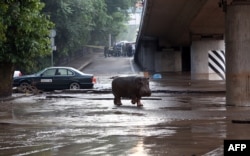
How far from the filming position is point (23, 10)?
1858cm

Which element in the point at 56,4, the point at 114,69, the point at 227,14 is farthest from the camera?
the point at 114,69

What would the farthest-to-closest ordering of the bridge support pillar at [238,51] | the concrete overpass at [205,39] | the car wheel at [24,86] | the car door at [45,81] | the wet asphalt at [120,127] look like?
1. the car door at [45,81]
2. the car wheel at [24,86]
3. the concrete overpass at [205,39]
4. the bridge support pillar at [238,51]
5. the wet asphalt at [120,127]

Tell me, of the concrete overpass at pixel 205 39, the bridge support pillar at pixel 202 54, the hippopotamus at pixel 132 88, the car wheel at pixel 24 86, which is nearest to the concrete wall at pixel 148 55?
the concrete overpass at pixel 205 39

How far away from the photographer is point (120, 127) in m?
12.5

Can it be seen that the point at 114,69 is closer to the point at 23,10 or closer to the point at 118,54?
the point at 118,54

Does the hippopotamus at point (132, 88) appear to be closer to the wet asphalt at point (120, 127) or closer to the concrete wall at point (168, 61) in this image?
the wet asphalt at point (120, 127)

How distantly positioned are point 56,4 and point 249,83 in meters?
30.3

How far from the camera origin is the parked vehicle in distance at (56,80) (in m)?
28.2

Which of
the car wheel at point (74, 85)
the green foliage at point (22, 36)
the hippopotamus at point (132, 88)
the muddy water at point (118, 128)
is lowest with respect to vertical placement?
the muddy water at point (118, 128)

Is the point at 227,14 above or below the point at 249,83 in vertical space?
above

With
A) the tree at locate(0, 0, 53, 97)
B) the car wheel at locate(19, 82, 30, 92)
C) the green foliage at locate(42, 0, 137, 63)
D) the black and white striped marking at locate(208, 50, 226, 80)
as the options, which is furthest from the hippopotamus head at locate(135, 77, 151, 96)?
the green foliage at locate(42, 0, 137, 63)

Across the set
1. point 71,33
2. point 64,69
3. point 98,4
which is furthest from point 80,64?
point 64,69

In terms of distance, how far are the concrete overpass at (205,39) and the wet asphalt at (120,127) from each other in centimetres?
132

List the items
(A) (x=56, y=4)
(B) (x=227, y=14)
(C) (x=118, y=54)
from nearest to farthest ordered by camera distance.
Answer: (B) (x=227, y=14), (A) (x=56, y=4), (C) (x=118, y=54)
